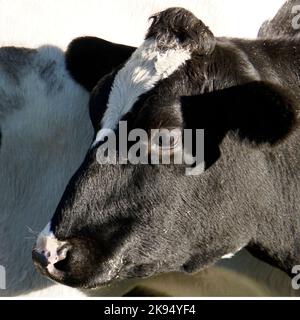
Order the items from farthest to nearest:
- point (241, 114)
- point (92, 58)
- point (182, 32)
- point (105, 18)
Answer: point (105, 18)
point (92, 58)
point (182, 32)
point (241, 114)

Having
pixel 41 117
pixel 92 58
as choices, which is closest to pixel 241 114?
pixel 92 58

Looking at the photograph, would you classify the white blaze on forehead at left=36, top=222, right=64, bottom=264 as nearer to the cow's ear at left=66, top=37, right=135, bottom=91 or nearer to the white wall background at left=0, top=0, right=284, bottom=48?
the cow's ear at left=66, top=37, right=135, bottom=91

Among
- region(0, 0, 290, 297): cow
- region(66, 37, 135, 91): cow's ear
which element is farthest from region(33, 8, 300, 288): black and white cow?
region(0, 0, 290, 297): cow

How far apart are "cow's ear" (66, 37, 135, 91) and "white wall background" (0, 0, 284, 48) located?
0.10 m

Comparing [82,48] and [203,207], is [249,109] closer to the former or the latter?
[203,207]

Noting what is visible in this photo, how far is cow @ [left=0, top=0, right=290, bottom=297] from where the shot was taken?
4.03 m

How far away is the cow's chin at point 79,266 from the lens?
10.5 ft

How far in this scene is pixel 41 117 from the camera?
404 centimetres

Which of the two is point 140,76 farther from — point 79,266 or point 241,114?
point 79,266

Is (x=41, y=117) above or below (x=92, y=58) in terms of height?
below

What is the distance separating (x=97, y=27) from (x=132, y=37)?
0.18 metres

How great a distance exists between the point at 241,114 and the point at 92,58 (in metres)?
1.05

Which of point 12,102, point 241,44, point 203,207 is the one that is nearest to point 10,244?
point 12,102

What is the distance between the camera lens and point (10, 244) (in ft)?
13.4
